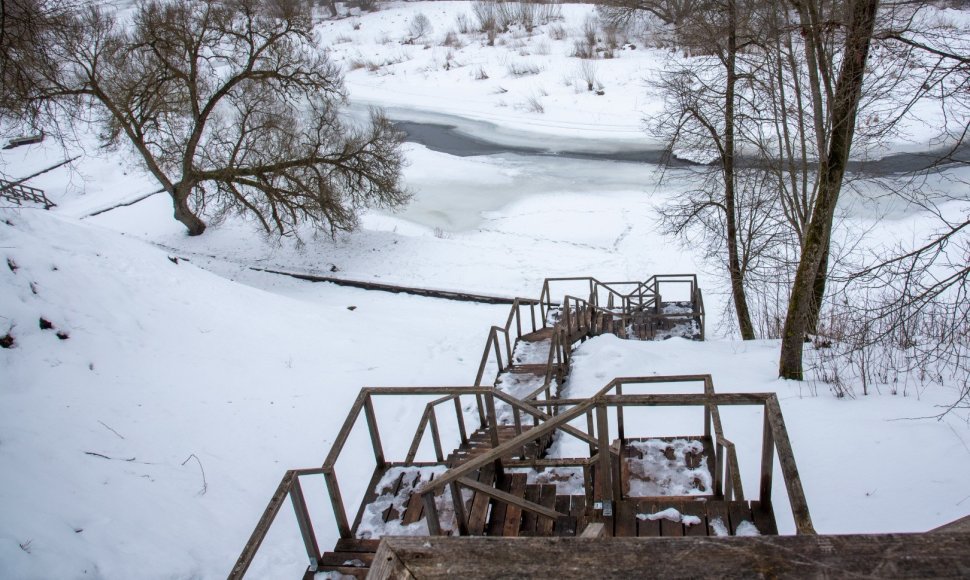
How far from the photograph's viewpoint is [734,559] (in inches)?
76.5

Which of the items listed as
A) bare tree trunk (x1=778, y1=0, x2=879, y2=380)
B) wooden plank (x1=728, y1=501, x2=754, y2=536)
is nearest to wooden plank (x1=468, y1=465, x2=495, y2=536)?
wooden plank (x1=728, y1=501, x2=754, y2=536)

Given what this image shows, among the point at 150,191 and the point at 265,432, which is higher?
the point at 150,191

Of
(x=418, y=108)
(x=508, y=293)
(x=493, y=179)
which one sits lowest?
(x=508, y=293)

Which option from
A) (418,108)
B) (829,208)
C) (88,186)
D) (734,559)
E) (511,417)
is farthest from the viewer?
(418,108)

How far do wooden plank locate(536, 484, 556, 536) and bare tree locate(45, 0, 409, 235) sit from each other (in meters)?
16.2

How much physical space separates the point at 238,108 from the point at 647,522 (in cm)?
1917

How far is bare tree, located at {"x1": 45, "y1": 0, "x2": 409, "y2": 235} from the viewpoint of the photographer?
18453 millimetres

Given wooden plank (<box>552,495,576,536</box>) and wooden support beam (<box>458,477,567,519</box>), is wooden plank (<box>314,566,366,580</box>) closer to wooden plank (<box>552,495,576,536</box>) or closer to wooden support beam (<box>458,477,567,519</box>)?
wooden support beam (<box>458,477,567,519</box>)

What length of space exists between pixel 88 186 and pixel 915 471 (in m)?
31.6

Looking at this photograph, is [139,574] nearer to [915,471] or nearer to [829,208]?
[915,471]

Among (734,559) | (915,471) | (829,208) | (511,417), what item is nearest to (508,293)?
(511,417)

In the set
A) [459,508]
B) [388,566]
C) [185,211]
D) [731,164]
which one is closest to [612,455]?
[459,508]

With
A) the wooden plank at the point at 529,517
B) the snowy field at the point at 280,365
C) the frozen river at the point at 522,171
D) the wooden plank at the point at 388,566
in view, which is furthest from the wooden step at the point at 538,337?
the frozen river at the point at 522,171

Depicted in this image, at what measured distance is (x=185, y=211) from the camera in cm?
2195
